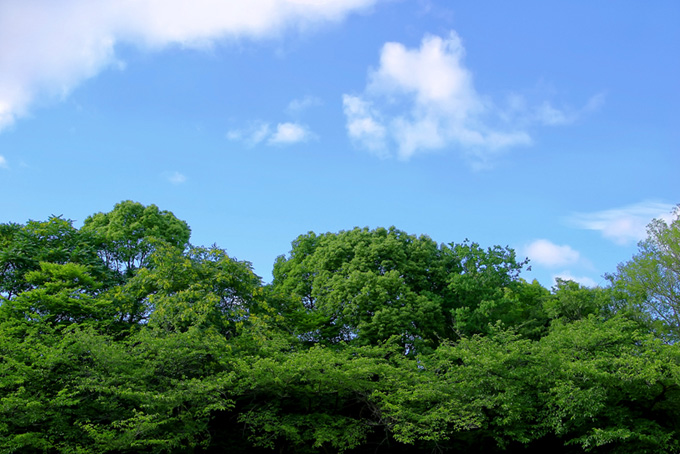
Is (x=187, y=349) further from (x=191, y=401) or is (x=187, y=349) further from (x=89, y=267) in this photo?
(x=89, y=267)

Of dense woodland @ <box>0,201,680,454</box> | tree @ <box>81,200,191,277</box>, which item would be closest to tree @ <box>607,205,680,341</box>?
dense woodland @ <box>0,201,680,454</box>

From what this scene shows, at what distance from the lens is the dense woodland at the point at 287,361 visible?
15281 millimetres

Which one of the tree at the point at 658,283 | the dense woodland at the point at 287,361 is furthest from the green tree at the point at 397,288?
the tree at the point at 658,283

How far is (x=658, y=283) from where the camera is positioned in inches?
1036

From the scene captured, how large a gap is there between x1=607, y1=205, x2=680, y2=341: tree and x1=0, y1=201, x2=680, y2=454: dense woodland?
44cm

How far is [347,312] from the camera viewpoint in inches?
914

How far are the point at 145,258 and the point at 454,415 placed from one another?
1500 centimetres

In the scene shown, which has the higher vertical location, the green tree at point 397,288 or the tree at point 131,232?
the tree at point 131,232

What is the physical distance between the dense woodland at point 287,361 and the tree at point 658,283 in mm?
440

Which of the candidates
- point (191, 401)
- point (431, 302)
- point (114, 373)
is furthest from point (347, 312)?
point (114, 373)

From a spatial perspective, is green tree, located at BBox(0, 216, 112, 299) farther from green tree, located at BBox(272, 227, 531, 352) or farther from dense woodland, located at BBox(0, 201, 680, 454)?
green tree, located at BBox(272, 227, 531, 352)

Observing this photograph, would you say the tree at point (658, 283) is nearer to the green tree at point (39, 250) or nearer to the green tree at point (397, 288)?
the green tree at point (397, 288)

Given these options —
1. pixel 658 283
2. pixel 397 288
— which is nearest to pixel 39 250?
pixel 397 288

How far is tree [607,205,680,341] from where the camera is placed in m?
25.7
